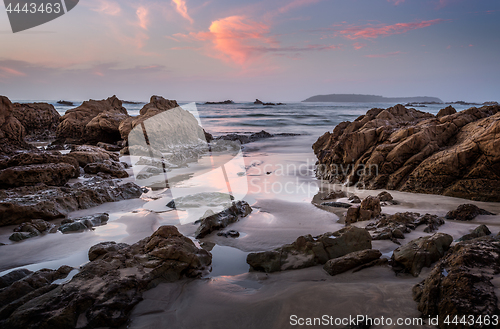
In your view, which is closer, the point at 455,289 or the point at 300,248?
the point at 455,289

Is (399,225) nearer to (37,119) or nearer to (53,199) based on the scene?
(53,199)

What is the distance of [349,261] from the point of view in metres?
2.44

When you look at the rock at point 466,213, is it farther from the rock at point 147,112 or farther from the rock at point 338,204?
the rock at point 147,112

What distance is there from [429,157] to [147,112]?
11985 millimetres

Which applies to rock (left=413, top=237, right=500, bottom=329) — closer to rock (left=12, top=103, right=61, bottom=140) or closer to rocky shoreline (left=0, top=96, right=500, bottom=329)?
rocky shoreline (left=0, top=96, right=500, bottom=329)

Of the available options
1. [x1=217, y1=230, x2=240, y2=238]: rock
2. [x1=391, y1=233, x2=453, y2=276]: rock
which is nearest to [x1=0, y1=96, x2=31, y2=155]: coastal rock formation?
[x1=217, y1=230, x2=240, y2=238]: rock

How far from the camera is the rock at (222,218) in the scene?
12.0ft

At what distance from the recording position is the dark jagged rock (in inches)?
123

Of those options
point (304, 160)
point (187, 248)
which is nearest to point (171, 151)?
point (304, 160)

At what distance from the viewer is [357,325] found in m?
1.69

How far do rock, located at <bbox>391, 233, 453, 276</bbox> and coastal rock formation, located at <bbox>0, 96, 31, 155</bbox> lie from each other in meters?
8.98

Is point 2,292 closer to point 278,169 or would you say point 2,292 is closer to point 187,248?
point 187,248

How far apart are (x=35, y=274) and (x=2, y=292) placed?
29 cm

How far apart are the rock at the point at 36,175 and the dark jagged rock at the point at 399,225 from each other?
5861 millimetres
